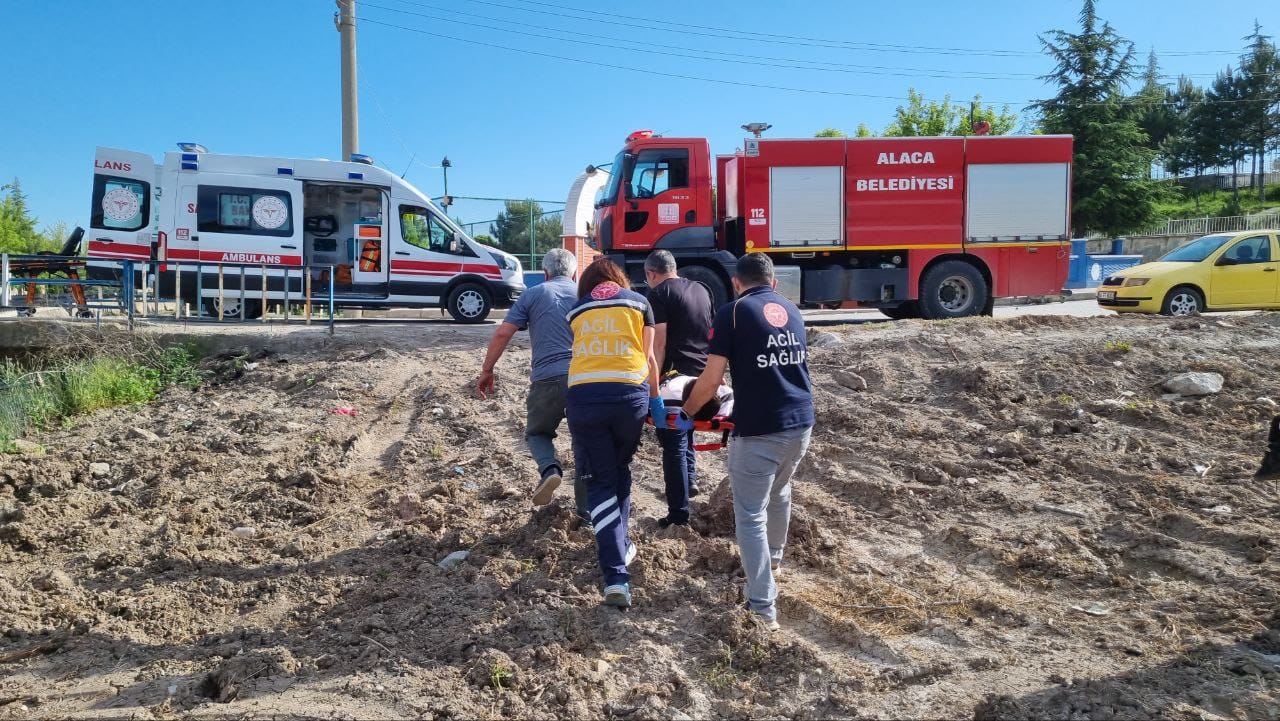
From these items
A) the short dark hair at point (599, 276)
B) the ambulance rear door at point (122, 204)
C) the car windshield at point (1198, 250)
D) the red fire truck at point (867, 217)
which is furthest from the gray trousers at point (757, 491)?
the ambulance rear door at point (122, 204)

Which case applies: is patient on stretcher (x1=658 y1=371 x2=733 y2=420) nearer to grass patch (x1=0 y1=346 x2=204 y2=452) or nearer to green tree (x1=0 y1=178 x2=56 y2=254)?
grass patch (x1=0 y1=346 x2=204 y2=452)

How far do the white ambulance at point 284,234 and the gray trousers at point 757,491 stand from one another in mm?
10277

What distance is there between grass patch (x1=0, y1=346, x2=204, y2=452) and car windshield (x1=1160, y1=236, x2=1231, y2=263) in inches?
569

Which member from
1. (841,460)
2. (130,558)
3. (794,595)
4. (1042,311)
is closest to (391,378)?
(130,558)

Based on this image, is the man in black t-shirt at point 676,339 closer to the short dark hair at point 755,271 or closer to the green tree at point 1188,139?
the short dark hair at point 755,271

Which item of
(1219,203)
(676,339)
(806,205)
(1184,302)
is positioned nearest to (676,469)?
(676,339)

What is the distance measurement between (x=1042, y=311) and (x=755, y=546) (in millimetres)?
15740

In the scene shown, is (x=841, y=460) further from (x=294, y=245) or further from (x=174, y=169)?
(x=174, y=169)

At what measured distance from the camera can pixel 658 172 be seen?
42.1ft

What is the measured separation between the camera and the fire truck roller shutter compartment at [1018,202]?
13695 mm

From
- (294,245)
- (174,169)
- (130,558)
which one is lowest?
(130,558)

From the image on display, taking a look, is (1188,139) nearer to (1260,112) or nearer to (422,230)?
(1260,112)

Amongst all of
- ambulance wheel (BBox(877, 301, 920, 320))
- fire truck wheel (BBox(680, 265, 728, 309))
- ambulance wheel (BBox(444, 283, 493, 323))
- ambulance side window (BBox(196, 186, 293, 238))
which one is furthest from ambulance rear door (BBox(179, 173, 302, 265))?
ambulance wheel (BBox(877, 301, 920, 320))

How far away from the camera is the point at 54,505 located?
657cm
